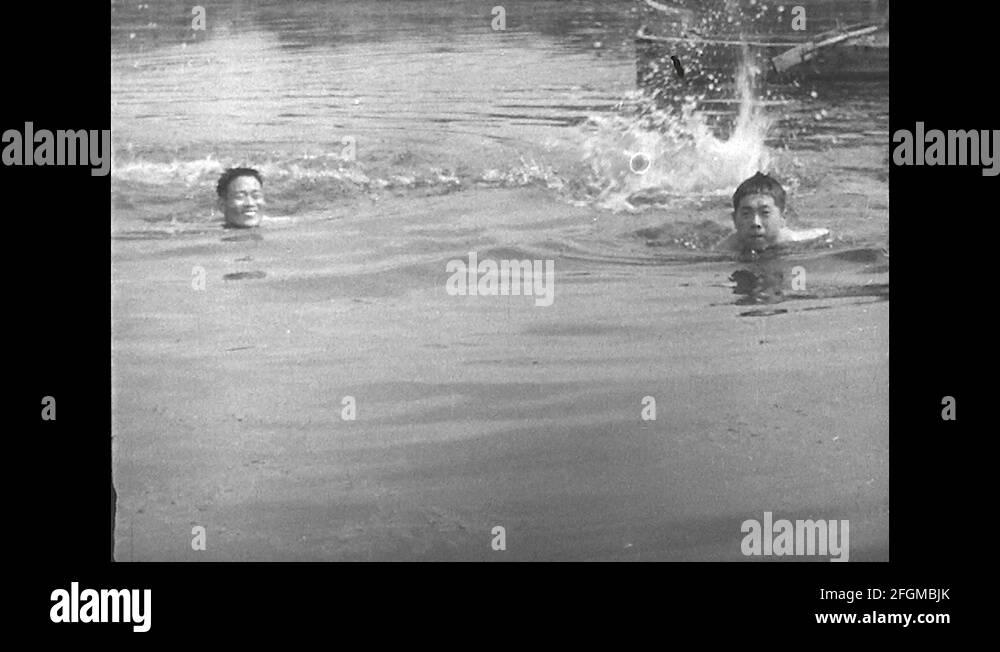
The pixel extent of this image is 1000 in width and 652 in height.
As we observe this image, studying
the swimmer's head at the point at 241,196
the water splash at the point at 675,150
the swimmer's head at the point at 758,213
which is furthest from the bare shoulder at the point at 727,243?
the swimmer's head at the point at 241,196

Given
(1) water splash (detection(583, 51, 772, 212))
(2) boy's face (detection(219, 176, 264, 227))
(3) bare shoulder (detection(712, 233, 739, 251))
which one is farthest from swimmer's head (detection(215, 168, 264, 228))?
(3) bare shoulder (detection(712, 233, 739, 251))

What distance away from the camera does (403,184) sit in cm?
386

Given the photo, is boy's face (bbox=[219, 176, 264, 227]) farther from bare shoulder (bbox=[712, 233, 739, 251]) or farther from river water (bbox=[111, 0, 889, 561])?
bare shoulder (bbox=[712, 233, 739, 251])

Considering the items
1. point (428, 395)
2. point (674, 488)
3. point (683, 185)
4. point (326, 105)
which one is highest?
point (326, 105)

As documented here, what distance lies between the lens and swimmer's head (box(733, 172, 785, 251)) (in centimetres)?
380

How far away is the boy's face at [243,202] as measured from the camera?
3816 millimetres

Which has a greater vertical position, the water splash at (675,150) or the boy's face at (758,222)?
the water splash at (675,150)

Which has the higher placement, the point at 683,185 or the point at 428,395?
the point at 683,185

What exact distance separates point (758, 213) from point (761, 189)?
7 cm

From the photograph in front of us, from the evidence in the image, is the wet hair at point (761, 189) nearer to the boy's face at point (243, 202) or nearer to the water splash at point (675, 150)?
the water splash at point (675, 150)

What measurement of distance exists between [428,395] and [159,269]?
87 centimetres
